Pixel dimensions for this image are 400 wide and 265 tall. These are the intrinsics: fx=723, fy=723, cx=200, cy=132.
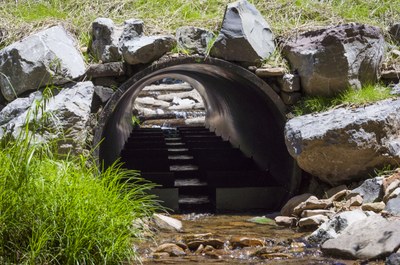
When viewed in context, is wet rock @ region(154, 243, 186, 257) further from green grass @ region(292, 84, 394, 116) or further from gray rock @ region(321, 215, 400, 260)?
green grass @ region(292, 84, 394, 116)

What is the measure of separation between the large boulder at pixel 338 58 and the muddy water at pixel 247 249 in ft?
4.96

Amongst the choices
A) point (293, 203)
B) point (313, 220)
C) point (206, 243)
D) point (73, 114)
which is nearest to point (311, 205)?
point (313, 220)

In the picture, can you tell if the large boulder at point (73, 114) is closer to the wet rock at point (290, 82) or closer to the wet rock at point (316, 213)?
the wet rock at point (290, 82)

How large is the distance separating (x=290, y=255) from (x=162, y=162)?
490 centimetres

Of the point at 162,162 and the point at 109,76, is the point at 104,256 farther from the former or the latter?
the point at 162,162

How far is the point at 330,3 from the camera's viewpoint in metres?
8.27

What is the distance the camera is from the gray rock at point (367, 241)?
4590 mm

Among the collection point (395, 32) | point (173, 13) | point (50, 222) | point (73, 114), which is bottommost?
point (50, 222)

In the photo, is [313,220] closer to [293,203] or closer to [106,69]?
[293,203]

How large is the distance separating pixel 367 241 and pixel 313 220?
1.21 meters

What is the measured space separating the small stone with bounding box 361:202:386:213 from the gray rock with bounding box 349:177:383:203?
0.28m

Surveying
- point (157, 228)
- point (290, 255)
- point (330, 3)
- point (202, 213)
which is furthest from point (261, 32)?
point (290, 255)

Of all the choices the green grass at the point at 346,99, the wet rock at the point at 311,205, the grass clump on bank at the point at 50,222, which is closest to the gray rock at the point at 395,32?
the green grass at the point at 346,99

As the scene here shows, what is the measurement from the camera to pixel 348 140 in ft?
21.0
